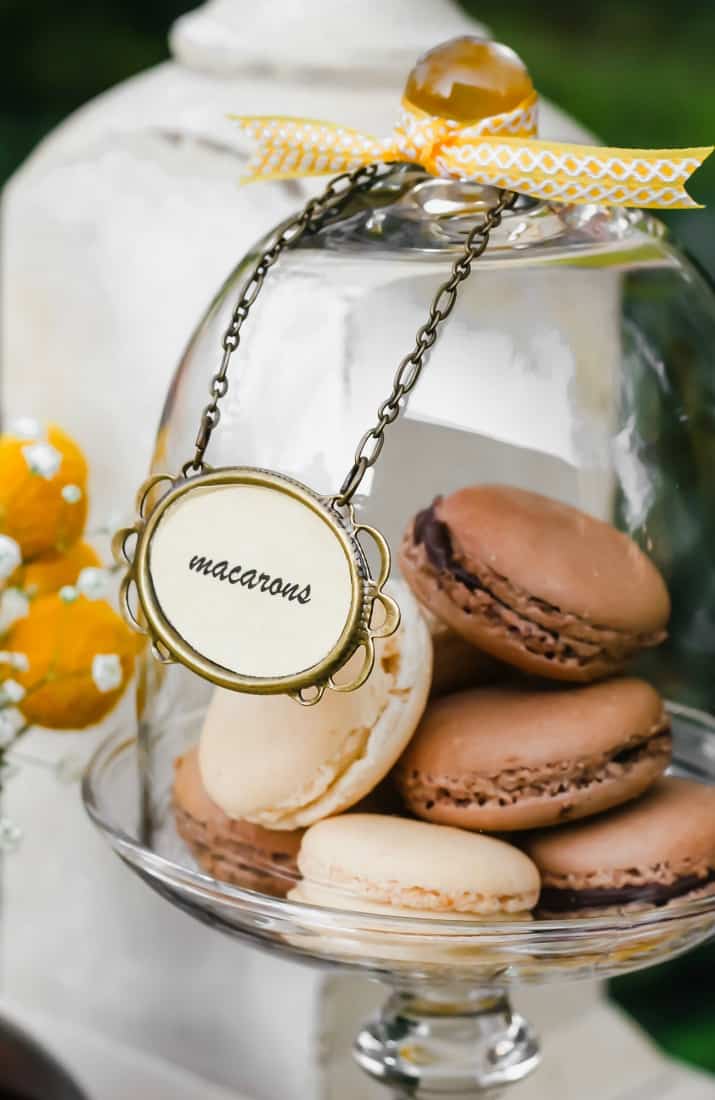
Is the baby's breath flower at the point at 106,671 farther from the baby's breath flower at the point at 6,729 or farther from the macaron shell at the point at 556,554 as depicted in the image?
the macaron shell at the point at 556,554

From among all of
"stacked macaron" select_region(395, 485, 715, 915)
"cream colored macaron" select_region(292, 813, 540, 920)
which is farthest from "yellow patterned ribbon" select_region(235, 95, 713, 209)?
"cream colored macaron" select_region(292, 813, 540, 920)

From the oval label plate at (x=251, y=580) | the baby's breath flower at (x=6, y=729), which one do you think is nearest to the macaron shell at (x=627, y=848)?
the oval label plate at (x=251, y=580)

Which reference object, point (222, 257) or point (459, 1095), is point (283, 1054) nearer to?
point (459, 1095)

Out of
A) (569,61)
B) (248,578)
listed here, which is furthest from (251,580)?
(569,61)

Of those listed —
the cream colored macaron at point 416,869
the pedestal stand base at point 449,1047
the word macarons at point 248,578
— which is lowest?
the pedestal stand base at point 449,1047

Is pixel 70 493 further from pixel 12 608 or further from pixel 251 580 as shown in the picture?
pixel 251 580
